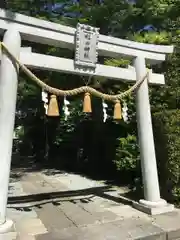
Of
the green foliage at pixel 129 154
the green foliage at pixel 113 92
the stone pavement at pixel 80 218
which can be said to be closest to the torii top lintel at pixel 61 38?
the green foliage at pixel 113 92

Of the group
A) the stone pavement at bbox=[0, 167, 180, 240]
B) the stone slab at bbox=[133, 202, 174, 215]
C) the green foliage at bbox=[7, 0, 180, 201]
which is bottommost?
the stone pavement at bbox=[0, 167, 180, 240]

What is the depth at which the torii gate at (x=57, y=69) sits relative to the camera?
4.23 metres

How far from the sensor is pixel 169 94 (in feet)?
21.6

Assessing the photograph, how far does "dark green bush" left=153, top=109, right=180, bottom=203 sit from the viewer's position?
227 inches

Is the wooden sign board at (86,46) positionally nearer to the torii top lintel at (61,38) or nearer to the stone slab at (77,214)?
the torii top lintel at (61,38)

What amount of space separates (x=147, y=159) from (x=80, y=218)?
5.81 feet

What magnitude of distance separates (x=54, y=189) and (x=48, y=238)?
3.80 m

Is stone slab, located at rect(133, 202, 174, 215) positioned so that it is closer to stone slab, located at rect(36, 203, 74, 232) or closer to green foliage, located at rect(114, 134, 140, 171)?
stone slab, located at rect(36, 203, 74, 232)

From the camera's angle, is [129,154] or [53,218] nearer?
[53,218]

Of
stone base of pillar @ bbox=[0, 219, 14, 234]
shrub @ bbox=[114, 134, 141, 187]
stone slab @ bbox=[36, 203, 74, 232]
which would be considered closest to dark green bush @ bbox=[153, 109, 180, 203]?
shrub @ bbox=[114, 134, 141, 187]

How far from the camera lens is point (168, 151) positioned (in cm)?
588

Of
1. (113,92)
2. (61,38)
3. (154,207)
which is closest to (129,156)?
(113,92)

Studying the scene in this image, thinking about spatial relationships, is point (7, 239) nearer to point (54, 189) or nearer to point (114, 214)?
point (114, 214)

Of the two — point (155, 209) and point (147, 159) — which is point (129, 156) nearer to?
point (147, 159)
